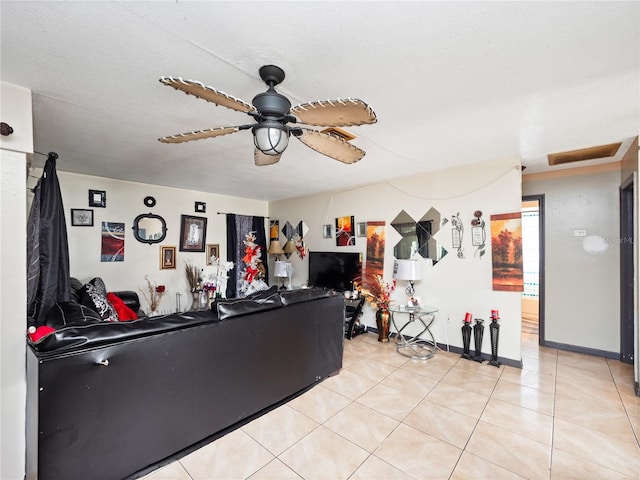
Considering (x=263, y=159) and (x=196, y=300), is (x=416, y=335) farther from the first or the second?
(x=196, y=300)

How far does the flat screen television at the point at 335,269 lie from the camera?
14.9 ft

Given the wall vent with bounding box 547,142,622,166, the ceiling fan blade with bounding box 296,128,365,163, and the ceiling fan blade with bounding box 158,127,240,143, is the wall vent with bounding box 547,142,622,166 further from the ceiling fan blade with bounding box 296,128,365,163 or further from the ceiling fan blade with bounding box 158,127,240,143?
the ceiling fan blade with bounding box 158,127,240,143

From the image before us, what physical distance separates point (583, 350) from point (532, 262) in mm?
2419

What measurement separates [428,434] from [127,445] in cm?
193

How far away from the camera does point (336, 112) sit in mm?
1331

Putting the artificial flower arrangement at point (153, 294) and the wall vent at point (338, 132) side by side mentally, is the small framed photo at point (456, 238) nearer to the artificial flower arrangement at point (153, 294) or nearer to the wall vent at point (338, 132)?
the wall vent at point (338, 132)

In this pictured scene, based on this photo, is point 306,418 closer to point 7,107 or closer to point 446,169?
point 7,107

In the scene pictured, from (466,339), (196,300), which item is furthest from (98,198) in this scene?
(466,339)

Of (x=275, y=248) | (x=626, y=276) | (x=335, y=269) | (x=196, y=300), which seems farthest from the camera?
(x=275, y=248)

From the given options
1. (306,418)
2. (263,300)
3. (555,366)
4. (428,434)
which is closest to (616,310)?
(555,366)

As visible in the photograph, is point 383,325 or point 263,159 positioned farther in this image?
point 383,325

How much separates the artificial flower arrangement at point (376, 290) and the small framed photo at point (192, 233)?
9.61ft

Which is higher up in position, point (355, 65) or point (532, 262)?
point (355, 65)

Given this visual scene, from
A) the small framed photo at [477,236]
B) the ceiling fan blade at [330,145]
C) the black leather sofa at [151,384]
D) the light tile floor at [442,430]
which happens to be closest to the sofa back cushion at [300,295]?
the black leather sofa at [151,384]
